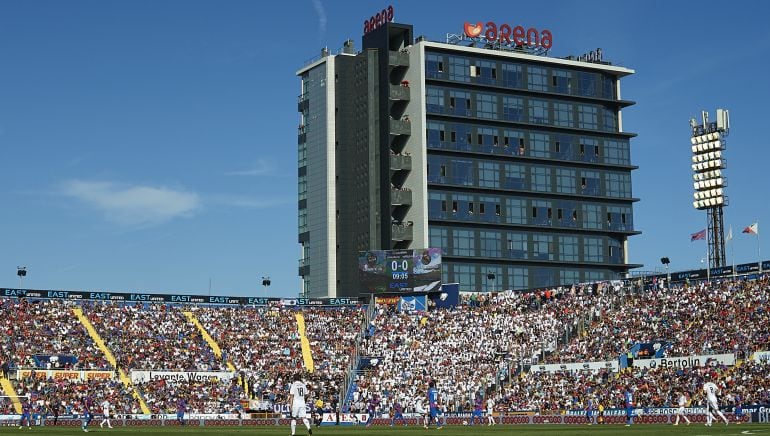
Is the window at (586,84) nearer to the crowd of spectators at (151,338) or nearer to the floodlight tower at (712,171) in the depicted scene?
the floodlight tower at (712,171)

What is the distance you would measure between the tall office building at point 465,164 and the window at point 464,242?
13cm

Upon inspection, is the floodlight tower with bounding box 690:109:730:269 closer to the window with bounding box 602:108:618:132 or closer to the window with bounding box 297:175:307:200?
the window with bounding box 602:108:618:132

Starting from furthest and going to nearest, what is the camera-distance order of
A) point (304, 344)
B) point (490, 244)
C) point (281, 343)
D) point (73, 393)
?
1. point (490, 244)
2. point (304, 344)
3. point (281, 343)
4. point (73, 393)

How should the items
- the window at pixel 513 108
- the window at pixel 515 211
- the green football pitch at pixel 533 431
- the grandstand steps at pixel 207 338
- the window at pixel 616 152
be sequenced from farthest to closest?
the window at pixel 616 152 → the window at pixel 513 108 → the window at pixel 515 211 → the grandstand steps at pixel 207 338 → the green football pitch at pixel 533 431

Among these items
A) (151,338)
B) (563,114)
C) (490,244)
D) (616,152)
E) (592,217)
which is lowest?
(151,338)

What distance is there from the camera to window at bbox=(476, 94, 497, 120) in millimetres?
151125

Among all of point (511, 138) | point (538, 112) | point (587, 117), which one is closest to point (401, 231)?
point (511, 138)

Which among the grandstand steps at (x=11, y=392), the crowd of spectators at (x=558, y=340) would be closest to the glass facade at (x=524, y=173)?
the crowd of spectators at (x=558, y=340)

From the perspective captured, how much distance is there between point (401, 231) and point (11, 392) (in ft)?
184

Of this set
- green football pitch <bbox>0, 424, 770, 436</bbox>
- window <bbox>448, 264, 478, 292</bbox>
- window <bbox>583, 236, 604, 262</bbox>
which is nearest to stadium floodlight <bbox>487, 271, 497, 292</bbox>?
window <bbox>448, 264, 478, 292</bbox>

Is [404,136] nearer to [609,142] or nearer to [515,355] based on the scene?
[609,142]

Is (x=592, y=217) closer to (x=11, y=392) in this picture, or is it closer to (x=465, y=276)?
(x=465, y=276)

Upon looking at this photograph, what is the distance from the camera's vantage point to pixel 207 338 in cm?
12481

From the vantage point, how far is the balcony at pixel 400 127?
14738 cm
